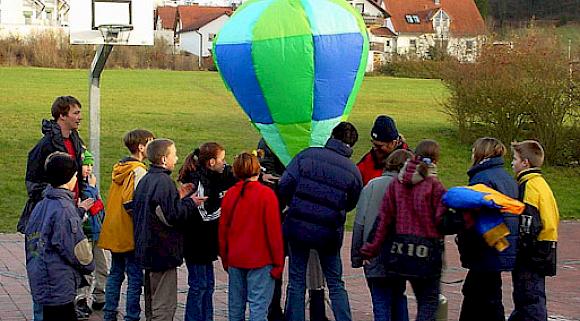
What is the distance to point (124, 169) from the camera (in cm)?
759

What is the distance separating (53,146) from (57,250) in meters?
1.56

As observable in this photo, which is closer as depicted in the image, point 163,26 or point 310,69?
point 310,69

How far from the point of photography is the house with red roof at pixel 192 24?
83.2 meters

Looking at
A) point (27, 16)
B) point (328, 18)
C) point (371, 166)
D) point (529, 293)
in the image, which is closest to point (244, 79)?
point (328, 18)

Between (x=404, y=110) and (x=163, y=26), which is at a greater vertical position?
(x=163, y=26)

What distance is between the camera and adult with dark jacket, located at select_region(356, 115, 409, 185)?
7.59 metres

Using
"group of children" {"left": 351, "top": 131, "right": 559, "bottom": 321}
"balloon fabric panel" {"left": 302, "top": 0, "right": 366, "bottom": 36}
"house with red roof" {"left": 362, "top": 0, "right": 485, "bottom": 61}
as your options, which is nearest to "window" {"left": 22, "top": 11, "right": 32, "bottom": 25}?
"house with red roof" {"left": 362, "top": 0, "right": 485, "bottom": 61}

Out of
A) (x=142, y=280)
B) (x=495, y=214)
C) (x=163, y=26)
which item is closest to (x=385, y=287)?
(x=495, y=214)

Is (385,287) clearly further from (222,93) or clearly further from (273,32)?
(222,93)

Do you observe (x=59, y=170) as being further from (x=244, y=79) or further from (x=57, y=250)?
(x=244, y=79)

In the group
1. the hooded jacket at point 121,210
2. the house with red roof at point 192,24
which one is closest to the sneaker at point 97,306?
the hooded jacket at point 121,210

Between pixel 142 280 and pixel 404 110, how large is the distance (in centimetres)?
2802

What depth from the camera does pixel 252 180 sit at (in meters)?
6.87

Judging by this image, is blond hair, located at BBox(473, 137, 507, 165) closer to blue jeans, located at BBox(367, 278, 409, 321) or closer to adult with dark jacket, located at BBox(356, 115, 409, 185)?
adult with dark jacket, located at BBox(356, 115, 409, 185)
